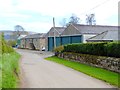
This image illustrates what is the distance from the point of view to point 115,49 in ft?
69.6

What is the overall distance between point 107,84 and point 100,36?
26.6 m

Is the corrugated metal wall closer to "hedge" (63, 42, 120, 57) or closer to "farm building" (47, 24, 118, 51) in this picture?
"farm building" (47, 24, 118, 51)

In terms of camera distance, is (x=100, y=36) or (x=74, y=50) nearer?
(x=74, y=50)

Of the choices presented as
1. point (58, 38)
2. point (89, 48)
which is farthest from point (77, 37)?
point (89, 48)

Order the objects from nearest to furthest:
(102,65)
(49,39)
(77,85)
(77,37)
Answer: (77,85)
(102,65)
(77,37)
(49,39)

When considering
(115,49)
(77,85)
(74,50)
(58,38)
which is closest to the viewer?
(77,85)

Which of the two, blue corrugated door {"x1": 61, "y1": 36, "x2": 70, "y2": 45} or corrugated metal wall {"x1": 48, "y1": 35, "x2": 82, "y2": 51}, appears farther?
blue corrugated door {"x1": 61, "y1": 36, "x2": 70, "y2": 45}

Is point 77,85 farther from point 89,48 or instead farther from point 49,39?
point 49,39

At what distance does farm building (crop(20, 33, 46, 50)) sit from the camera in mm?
78775

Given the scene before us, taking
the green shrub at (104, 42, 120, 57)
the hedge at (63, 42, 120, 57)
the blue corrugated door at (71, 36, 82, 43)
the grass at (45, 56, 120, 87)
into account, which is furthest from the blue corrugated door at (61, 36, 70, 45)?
the grass at (45, 56, 120, 87)

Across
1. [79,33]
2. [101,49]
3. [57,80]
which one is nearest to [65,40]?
[79,33]

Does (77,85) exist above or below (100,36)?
below

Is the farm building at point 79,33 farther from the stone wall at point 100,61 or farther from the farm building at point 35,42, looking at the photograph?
the farm building at point 35,42

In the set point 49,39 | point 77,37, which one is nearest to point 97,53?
point 77,37
